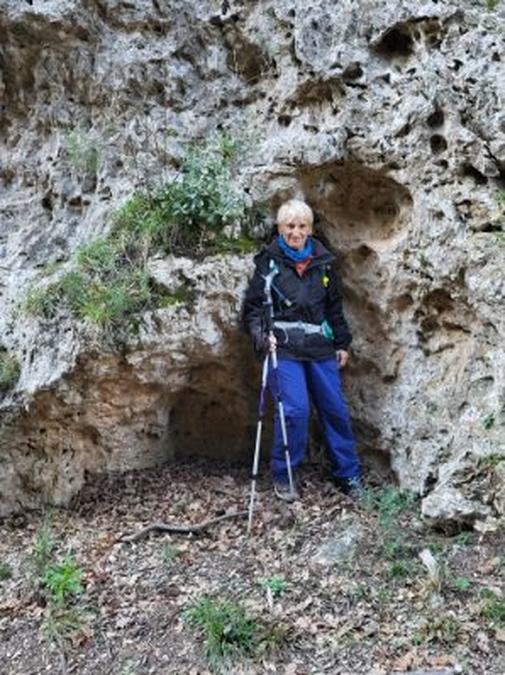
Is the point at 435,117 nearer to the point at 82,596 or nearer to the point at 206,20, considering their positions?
the point at 206,20

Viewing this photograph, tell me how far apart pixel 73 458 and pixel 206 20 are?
4.78 m

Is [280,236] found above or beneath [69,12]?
beneath

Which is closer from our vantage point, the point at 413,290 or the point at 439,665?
the point at 439,665

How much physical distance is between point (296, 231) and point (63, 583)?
3444 millimetres

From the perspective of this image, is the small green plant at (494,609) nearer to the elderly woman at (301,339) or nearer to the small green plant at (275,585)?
the small green plant at (275,585)

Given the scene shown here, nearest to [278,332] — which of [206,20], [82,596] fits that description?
[82,596]

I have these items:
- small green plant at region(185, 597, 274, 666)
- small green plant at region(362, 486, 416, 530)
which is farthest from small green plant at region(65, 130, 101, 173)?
small green plant at region(185, 597, 274, 666)

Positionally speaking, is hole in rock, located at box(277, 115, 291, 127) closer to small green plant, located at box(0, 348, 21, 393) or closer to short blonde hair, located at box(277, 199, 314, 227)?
short blonde hair, located at box(277, 199, 314, 227)

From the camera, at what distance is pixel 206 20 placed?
760 centimetres

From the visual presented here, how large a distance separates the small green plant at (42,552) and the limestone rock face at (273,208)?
2.29 feet

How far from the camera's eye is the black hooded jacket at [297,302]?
628 centimetres

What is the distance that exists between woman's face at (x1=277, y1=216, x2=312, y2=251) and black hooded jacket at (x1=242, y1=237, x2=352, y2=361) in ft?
0.43

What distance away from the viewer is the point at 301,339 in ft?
20.6

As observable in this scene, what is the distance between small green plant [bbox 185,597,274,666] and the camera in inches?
180
